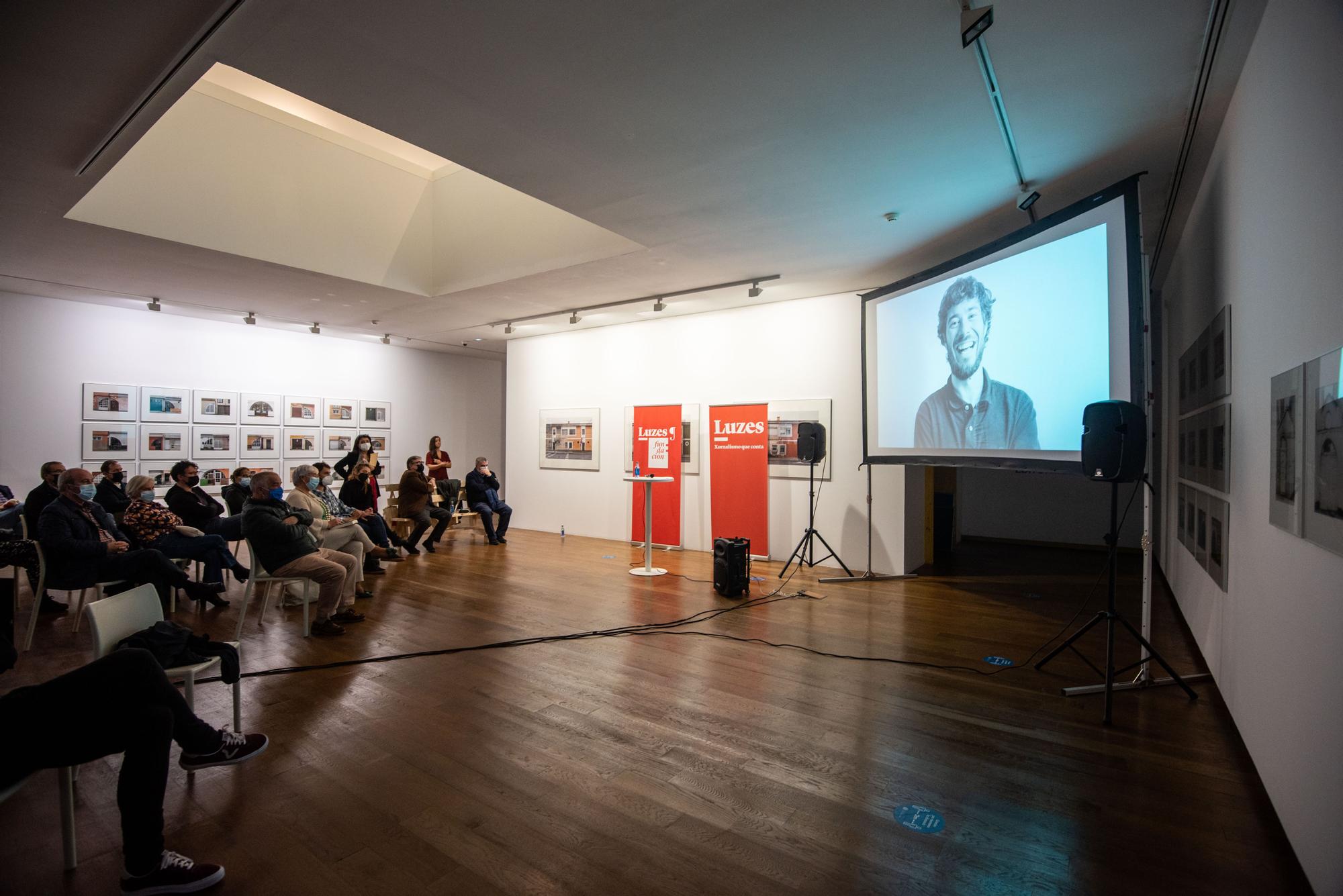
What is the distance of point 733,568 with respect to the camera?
6.29 m

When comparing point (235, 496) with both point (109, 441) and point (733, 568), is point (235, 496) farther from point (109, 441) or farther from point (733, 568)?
point (733, 568)

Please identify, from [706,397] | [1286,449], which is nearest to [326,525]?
[706,397]

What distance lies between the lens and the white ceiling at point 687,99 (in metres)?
2.97

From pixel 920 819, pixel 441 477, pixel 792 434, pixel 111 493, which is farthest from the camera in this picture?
pixel 441 477

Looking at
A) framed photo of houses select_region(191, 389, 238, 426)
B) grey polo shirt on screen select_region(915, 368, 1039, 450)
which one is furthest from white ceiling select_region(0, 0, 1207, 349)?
framed photo of houses select_region(191, 389, 238, 426)

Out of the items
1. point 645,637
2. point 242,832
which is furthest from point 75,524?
point 645,637

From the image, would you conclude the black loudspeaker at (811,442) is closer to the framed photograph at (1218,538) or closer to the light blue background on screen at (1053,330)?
the light blue background on screen at (1053,330)

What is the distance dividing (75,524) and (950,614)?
23.0 feet

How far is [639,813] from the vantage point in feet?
8.40

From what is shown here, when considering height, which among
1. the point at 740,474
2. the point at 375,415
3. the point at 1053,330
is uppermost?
the point at 1053,330

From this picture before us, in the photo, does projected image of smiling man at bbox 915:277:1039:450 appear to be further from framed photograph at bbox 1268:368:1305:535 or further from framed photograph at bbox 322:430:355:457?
framed photograph at bbox 322:430:355:457

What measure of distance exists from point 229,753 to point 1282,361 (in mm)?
4828

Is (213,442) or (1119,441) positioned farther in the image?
(213,442)

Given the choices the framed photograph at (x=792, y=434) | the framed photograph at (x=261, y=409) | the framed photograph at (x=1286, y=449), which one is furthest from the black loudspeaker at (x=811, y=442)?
the framed photograph at (x=261, y=409)
